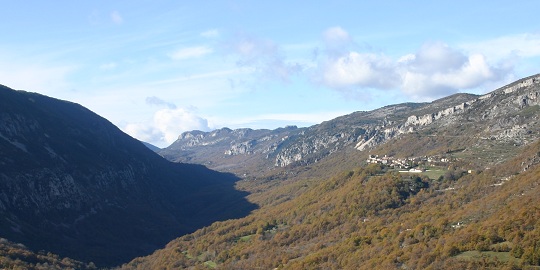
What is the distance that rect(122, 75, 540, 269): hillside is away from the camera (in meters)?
57.8

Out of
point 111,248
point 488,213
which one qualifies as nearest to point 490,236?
point 488,213

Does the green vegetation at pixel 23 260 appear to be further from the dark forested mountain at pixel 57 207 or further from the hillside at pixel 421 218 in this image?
the hillside at pixel 421 218

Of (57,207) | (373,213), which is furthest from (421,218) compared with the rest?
(57,207)

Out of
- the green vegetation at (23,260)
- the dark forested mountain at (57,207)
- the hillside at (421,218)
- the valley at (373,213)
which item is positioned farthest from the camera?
the dark forested mountain at (57,207)

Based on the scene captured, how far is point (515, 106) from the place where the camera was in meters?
178

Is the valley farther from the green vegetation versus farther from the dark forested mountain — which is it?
the green vegetation

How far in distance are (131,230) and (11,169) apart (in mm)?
48088

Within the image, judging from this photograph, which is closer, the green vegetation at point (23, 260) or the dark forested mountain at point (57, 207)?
the green vegetation at point (23, 260)

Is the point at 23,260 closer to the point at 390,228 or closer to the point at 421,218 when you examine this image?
the point at 390,228

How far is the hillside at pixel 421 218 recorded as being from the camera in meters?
57.8

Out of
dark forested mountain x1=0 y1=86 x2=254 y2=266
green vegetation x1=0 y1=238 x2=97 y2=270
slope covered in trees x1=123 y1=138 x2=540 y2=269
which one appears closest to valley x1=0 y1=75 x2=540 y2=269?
slope covered in trees x1=123 y1=138 x2=540 y2=269

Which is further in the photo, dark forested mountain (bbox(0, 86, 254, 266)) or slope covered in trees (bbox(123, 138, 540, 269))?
dark forested mountain (bbox(0, 86, 254, 266))

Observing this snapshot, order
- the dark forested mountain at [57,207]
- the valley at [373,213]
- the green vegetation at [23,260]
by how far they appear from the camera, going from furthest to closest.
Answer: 1. the dark forested mountain at [57,207]
2. the green vegetation at [23,260]
3. the valley at [373,213]

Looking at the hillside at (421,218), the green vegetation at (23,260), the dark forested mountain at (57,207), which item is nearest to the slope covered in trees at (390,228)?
the hillside at (421,218)
